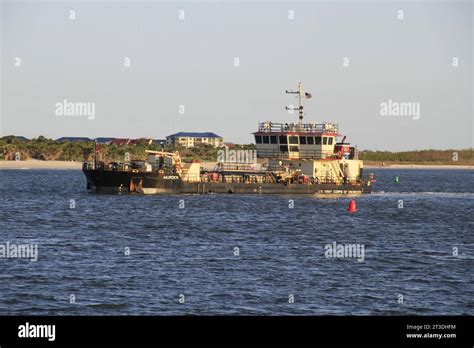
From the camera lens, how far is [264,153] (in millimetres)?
96188

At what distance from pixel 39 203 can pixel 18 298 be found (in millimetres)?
48754

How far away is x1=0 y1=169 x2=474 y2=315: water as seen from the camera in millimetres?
30016

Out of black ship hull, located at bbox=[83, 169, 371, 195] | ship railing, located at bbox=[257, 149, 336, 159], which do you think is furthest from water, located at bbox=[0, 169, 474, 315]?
ship railing, located at bbox=[257, 149, 336, 159]

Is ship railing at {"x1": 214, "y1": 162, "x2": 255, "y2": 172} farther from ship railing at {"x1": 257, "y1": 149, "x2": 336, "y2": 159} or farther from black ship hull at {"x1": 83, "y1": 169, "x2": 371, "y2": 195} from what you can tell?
black ship hull at {"x1": 83, "y1": 169, "x2": 371, "y2": 195}

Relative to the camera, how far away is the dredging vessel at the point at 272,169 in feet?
285

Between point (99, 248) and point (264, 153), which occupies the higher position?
point (264, 153)

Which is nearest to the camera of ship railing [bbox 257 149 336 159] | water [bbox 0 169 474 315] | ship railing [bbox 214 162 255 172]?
water [bbox 0 169 474 315]

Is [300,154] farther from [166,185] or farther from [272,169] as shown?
[166,185]

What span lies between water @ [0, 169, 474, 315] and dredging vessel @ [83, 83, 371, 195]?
13148 millimetres

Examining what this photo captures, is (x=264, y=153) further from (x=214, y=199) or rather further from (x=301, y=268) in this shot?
(x=301, y=268)

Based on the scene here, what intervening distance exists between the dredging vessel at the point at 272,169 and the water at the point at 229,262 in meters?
13.1

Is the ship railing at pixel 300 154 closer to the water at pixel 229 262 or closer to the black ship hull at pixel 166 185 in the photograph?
the black ship hull at pixel 166 185
